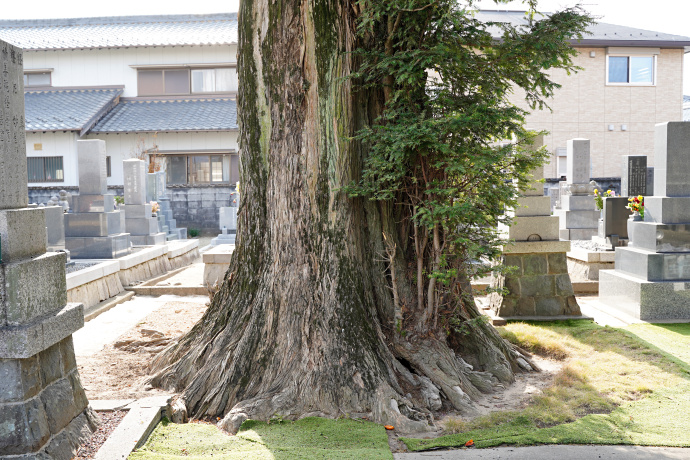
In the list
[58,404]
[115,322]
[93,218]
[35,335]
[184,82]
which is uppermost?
[184,82]

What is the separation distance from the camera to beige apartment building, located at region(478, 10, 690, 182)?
82.6 ft

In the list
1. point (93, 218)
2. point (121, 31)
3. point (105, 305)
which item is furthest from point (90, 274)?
point (121, 31)

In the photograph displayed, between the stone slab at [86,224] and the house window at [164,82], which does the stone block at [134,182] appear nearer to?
the stone slab at [86,224]

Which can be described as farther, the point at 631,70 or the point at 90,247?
the point at 631,70

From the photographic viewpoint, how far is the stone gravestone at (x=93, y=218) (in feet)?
39.9

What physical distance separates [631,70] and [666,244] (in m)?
20.0

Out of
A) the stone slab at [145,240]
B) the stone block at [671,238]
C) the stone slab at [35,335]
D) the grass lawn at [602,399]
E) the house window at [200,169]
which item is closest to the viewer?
the stone slab at [35,335]

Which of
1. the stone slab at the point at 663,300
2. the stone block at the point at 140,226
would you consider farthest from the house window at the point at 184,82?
the stone slab at the point at 663,300

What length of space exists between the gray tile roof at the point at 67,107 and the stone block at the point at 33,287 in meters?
19.7

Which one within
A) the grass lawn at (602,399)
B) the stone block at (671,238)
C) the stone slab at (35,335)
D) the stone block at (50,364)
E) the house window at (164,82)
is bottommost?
the grass lawn at (602,399)

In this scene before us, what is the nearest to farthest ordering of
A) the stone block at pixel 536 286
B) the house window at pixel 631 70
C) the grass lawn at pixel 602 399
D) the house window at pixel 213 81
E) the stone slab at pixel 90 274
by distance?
the grass lawn at pixel 602 399
the stone block at pixel 536 286
the stone slab at pixel 90 274
the house window at pixel 213 81
the house window at pixel 631 70

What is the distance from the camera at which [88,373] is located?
6.03m

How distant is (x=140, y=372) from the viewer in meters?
6.00

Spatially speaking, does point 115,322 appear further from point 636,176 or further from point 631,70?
point 631,70
